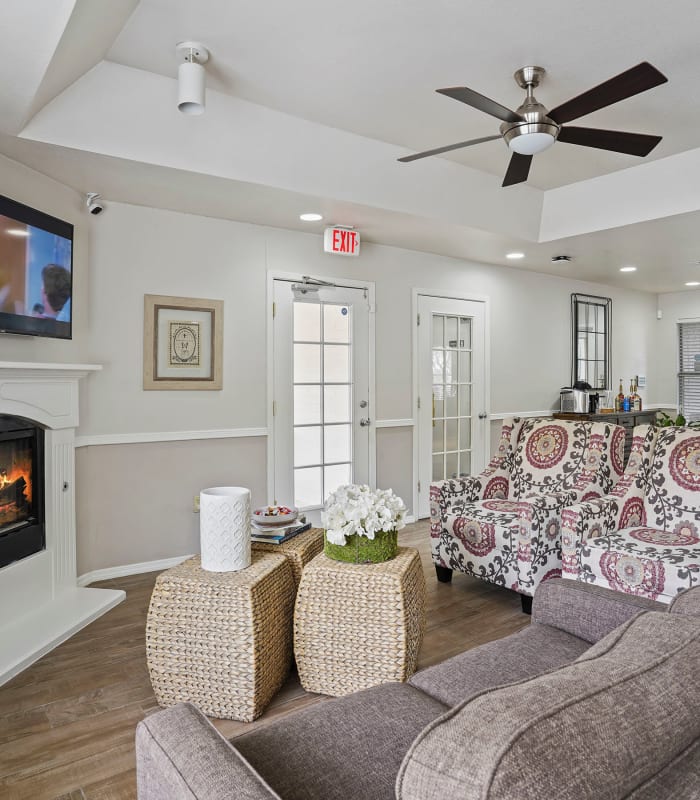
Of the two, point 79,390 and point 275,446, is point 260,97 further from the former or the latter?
point 275,446

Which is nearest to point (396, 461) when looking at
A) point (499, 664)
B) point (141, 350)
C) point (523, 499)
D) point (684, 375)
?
point (523, 499)

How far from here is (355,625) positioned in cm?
218

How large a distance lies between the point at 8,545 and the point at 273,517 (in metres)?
1.31

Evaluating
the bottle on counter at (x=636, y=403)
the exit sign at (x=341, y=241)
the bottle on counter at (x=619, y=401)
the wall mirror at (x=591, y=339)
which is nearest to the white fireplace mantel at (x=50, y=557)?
the exit sign at (x=341, y=241)

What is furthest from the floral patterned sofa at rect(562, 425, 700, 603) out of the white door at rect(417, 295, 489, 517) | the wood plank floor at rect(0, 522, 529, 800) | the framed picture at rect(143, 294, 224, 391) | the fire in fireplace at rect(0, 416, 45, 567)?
the fire in fireplace at rect(0, 416, 45, 567)

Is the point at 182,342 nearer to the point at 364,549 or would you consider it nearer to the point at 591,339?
the point at 364,549

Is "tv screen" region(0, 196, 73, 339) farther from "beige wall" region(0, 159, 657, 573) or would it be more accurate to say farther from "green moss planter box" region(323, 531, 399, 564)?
"green moss planter box" region(323, 531, 399, 564)

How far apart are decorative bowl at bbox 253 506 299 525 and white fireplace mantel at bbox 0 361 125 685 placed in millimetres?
1089

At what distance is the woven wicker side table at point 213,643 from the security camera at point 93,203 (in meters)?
2.30

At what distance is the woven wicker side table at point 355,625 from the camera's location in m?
2.14

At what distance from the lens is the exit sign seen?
4.22 meters

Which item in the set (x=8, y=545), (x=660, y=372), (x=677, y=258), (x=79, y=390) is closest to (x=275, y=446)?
(x=79, y=390)

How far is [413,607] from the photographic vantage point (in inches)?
88.2

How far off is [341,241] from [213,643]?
299 centimetres
